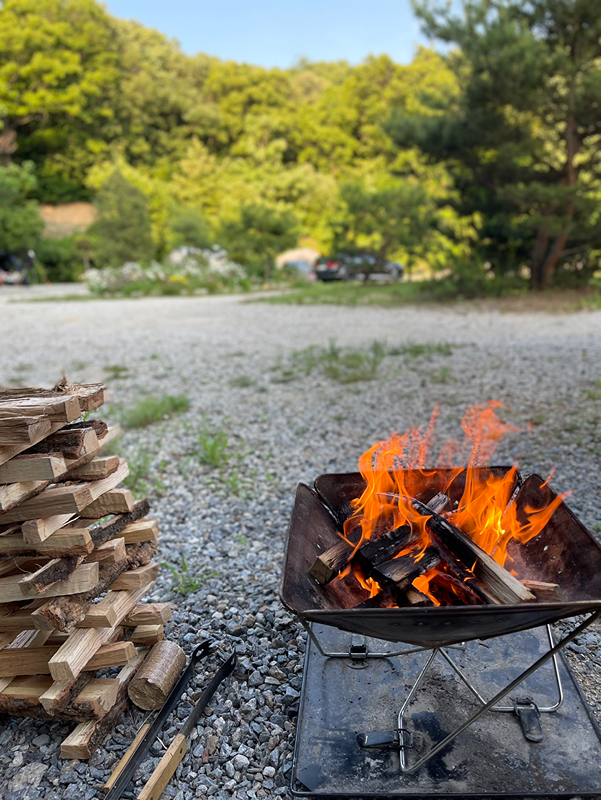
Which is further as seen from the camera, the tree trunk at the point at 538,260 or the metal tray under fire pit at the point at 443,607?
the tree trunk at the point at 538,260

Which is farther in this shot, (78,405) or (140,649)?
(140,649)

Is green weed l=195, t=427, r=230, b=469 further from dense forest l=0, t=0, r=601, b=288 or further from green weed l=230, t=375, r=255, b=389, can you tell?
dense forest l=0, t=0, r=601, b=288

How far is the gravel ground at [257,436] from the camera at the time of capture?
1684mm

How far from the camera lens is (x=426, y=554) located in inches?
63.3

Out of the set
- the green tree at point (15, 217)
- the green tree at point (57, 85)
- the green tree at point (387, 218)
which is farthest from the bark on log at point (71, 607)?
the green tree at point (57, 85)

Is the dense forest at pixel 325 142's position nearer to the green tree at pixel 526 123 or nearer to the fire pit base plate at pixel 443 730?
the green tree at pixel 526 123

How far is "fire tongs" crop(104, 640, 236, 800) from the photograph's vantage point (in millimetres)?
1503

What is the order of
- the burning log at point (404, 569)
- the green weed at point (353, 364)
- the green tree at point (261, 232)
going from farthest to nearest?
1. the green tree at point (261, 232)
2. the green weed at point (353, 364)
3. the burning log at point (404, 569)

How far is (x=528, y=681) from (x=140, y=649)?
4.09 ft

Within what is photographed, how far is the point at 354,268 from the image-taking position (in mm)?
17344

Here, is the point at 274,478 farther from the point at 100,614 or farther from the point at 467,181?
the point at 467,181

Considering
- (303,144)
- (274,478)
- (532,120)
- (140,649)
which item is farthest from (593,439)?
(303,144)

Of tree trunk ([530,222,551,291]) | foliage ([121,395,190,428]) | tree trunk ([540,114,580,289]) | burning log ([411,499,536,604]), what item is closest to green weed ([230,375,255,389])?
foliage ([121,395,190,428])

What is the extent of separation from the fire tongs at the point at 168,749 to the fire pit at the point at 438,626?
308 mm
